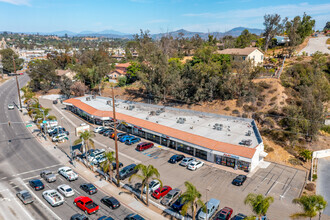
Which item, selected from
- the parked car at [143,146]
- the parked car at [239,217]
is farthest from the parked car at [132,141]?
the parked car at [239,217]

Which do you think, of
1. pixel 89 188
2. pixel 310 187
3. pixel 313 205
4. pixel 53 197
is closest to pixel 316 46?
pixel 310 187

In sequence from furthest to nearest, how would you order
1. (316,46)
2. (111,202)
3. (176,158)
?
(316,46), (176,158), (111,202)

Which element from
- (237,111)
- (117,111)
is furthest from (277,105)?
(117,111)

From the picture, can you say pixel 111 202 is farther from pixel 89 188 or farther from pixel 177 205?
pixel 177 205

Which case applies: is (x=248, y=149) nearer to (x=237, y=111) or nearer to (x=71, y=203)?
(x=237, y=111)

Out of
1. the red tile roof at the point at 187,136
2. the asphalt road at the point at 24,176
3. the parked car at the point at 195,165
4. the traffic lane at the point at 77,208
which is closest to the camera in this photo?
the traffic lane at the point at 77,208

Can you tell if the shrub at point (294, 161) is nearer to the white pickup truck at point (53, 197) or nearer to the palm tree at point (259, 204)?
the palm tree at point (259, 204)

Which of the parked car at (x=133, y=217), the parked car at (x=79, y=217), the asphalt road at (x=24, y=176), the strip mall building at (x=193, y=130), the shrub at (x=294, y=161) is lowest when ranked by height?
the shrub at (x=294, y=161)

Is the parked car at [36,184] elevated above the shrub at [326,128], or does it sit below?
below
